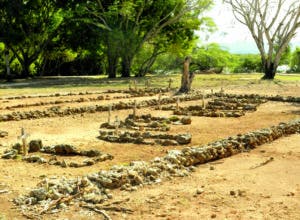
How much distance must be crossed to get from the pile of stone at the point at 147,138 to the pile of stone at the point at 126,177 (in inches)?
52.1

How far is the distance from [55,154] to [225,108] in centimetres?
1076

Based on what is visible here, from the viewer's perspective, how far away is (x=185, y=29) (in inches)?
1772

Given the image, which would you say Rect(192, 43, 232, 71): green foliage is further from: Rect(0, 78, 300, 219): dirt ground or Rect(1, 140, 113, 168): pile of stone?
Rect(1, 140, 113, 168): pile of stone

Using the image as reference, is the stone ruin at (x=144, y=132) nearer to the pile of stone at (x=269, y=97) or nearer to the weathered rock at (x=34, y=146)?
the weathered rock at (x=34, y=146)

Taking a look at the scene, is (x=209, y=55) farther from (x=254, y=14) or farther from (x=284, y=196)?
(x=284, y=196)

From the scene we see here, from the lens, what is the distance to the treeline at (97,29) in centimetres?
3769

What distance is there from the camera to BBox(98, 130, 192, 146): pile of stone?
12.2 meters

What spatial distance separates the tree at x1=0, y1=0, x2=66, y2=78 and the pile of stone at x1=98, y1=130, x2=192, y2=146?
2577cm

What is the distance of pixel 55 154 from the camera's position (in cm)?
1088

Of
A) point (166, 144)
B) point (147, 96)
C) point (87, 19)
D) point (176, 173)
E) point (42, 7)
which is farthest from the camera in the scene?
point (42, 7)

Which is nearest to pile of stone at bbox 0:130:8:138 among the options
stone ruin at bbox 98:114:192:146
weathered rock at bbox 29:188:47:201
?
stone ruin at bbox 98:114:192:146

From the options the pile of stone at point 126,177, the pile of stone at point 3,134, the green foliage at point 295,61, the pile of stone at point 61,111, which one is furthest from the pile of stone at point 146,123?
the green foliage at point 295,61

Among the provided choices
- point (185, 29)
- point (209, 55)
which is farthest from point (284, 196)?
point (209, 55)

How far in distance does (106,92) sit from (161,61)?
126 feet
